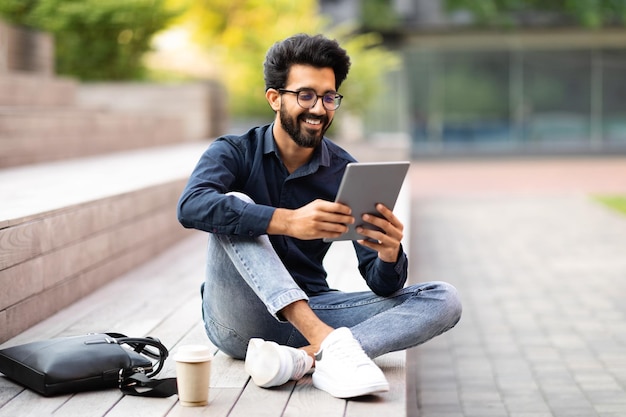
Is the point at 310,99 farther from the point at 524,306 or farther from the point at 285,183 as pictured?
the point at 524,306

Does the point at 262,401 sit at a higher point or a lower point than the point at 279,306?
lower

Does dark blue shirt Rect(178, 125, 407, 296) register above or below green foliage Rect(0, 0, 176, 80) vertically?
below

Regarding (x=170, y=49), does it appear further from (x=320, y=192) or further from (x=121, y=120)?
(x=320, y=192)

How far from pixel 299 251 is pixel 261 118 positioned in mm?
15748

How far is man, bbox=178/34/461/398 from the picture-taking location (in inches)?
136

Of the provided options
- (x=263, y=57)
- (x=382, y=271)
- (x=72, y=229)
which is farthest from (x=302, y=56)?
(x=263, y=57)

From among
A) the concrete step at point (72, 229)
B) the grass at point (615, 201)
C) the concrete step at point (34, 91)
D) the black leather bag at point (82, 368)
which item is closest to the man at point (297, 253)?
the black leather bag at point (82, 368)

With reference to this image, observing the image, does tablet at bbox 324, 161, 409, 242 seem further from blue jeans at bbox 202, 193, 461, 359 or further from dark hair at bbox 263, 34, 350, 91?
dark hair at bbox 263, 34, 350, 91

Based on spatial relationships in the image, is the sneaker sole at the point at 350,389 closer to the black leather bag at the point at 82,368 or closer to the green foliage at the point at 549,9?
the black leather bag at the point at 82,368

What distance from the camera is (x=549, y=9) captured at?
2941cm

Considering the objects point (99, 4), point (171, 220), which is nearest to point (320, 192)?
point (171, 220)

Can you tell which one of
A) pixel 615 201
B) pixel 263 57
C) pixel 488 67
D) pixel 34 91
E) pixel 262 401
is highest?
pixel 263 57

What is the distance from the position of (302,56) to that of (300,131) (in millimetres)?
280

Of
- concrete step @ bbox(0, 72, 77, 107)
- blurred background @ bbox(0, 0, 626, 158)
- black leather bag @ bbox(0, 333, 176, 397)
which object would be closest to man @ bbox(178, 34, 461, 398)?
black leather bag @ bbox(0, 333, 176, 397)
